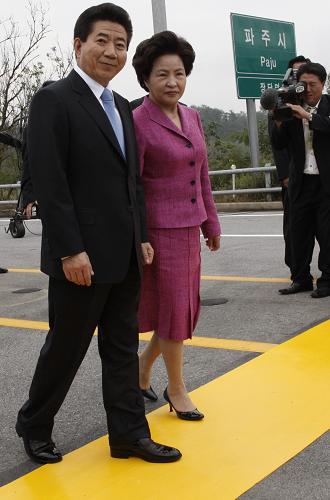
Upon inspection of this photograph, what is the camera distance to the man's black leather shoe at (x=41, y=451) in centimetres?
317

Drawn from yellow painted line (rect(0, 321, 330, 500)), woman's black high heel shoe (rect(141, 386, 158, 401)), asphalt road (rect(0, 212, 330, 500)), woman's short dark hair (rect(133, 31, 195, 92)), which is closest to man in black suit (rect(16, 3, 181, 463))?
yellow painted line (rect(0, 321, 330, 500))

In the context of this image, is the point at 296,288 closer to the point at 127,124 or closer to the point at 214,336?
the point at 214,336

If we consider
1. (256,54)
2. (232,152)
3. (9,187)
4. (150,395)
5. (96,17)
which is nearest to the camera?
(96,17)

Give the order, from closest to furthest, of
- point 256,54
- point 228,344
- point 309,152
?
point 228,344, point 309,152, point 256,54

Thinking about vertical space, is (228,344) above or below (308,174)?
below

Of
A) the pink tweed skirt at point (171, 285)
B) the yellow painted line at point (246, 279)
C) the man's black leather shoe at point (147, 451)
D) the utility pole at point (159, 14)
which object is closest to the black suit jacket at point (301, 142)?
the yellow painted line at point (246, 279)

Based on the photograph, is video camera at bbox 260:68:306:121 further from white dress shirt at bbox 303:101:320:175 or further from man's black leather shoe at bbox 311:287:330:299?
man's black leather shoe at bbox 311:287:330:299

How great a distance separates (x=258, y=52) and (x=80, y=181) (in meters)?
14.1

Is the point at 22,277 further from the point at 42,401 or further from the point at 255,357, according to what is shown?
the point at 42,401

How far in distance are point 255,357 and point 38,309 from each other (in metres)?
2.58

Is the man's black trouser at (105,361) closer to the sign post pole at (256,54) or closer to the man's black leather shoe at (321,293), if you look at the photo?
the man's black leather shoe at (321,293)

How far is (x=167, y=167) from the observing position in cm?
334

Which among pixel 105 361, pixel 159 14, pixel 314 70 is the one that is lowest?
pixel 105 361

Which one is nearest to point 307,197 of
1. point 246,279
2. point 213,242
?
point 246,279
